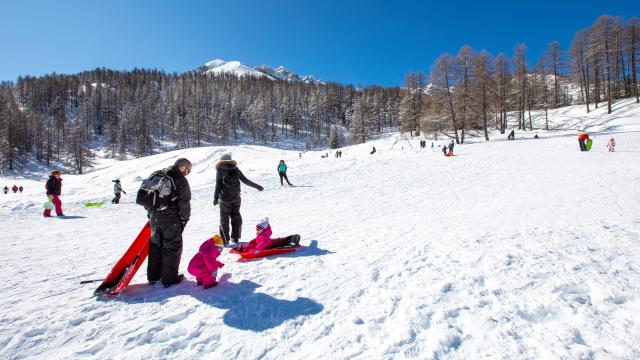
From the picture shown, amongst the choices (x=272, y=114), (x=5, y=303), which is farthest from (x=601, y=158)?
(x=272, y=114)

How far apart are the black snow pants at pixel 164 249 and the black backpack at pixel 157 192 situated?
0.23 metres

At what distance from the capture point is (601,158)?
19547 millimetres

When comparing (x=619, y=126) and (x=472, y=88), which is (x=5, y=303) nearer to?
(x=472, y=88)

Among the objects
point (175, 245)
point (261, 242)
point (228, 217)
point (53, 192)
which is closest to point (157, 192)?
point (175, 245)

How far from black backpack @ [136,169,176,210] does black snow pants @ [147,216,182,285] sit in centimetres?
23

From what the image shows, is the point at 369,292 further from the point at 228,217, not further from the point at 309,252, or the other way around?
the point at 228,217

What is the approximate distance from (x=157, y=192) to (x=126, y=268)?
3.88ft

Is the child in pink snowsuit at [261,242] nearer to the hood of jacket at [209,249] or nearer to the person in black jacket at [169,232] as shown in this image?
the hood of jacket at [209,249]

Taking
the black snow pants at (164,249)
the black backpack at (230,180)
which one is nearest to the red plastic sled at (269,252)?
the black snow pants at (164,249)

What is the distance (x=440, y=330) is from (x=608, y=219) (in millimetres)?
7097

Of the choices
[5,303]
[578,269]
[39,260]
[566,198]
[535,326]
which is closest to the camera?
[535,326]

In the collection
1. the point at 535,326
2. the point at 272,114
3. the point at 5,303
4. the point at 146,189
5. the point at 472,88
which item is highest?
the point at 272,114

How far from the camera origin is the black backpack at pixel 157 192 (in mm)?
3873

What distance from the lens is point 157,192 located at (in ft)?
12.8
